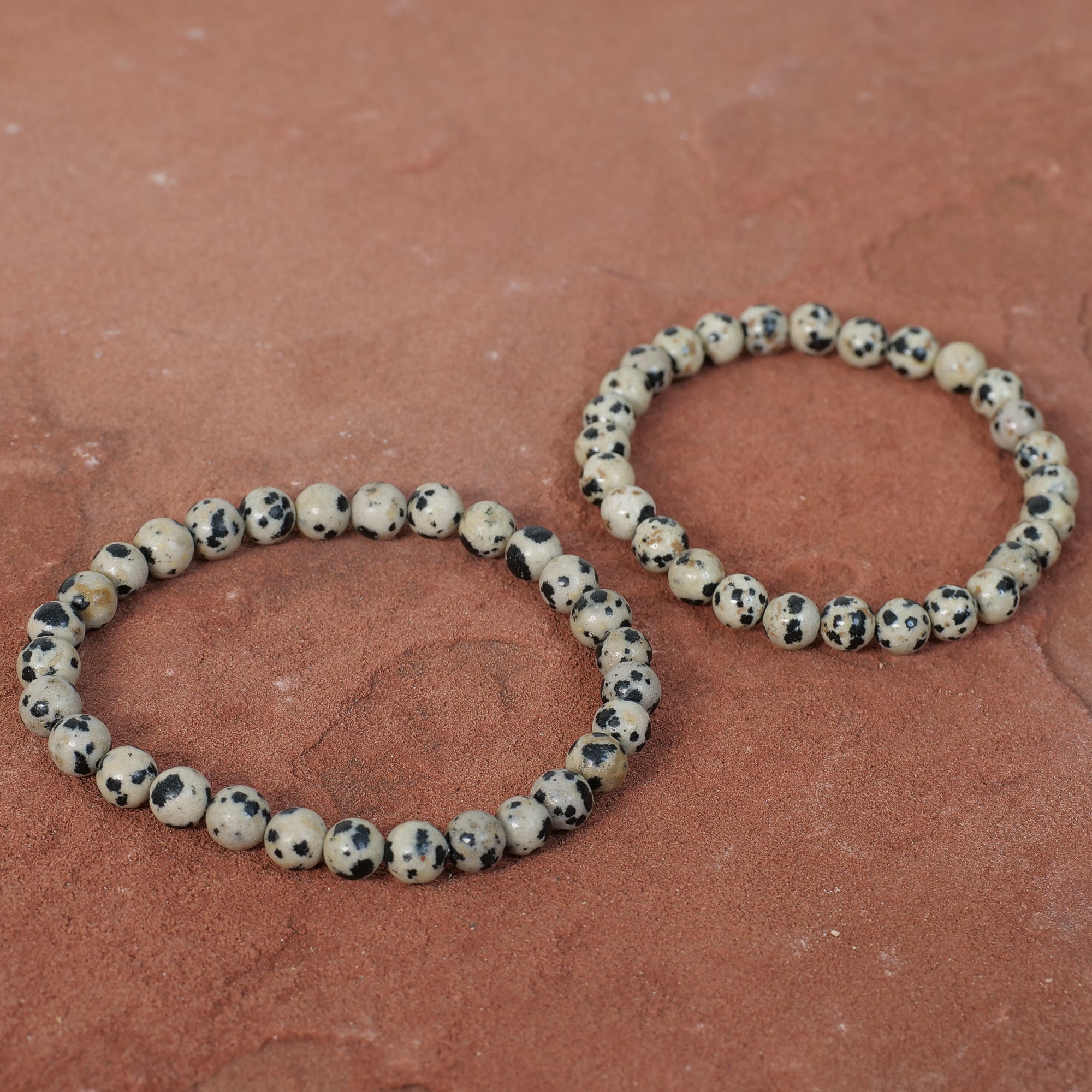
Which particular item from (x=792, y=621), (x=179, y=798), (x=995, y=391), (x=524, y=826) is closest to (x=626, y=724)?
(x=524, y=826)

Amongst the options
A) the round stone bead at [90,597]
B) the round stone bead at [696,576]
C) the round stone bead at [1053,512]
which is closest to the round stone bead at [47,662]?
the round stone bead at [90,597]

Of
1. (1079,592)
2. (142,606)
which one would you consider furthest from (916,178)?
(142,606)

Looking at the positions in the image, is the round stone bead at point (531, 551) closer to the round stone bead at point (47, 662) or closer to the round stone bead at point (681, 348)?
the round stone bead at point (681, 348)

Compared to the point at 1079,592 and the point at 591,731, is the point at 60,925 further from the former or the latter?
the point at 1079,592

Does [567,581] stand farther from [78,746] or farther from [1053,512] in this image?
[1053,512]

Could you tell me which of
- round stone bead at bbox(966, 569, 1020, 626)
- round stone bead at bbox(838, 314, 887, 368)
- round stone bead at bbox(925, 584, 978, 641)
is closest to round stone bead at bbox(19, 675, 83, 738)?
round stone bead at bbox(925, 584, 978, 641)

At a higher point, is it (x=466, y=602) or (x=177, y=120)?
(x=177, y=120)
